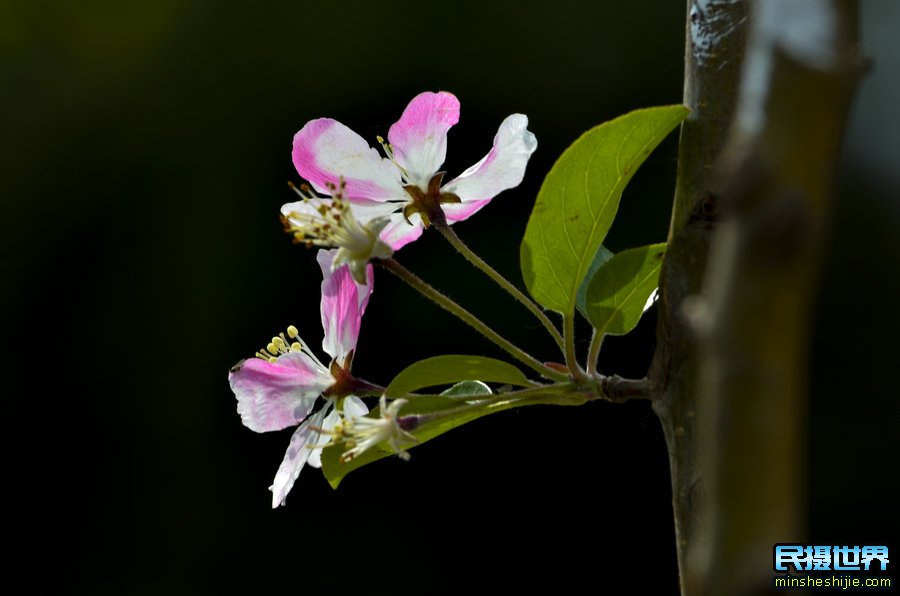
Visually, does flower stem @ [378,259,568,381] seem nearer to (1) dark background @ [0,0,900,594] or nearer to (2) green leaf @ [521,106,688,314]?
(2) green leaf @ [521,106,688,314]

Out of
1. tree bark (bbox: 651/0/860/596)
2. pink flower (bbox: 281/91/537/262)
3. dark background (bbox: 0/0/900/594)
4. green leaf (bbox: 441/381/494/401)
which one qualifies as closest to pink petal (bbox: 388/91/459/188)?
pink flower (bbox: 281/91/537/262)

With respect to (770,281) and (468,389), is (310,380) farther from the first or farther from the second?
(770,281)

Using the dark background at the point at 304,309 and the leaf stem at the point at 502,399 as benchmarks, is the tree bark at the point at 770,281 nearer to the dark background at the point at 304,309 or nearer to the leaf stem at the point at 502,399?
the leaf stem at the point at 502,399

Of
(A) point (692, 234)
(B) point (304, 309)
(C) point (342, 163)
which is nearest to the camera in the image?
(A) point (692, 234)

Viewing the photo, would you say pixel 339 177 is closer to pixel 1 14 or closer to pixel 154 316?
pixel 154 316

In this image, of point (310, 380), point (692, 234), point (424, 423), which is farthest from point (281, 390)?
point (692, 234)

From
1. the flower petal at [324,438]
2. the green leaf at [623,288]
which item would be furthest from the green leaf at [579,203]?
the flower petal at [324,438]
